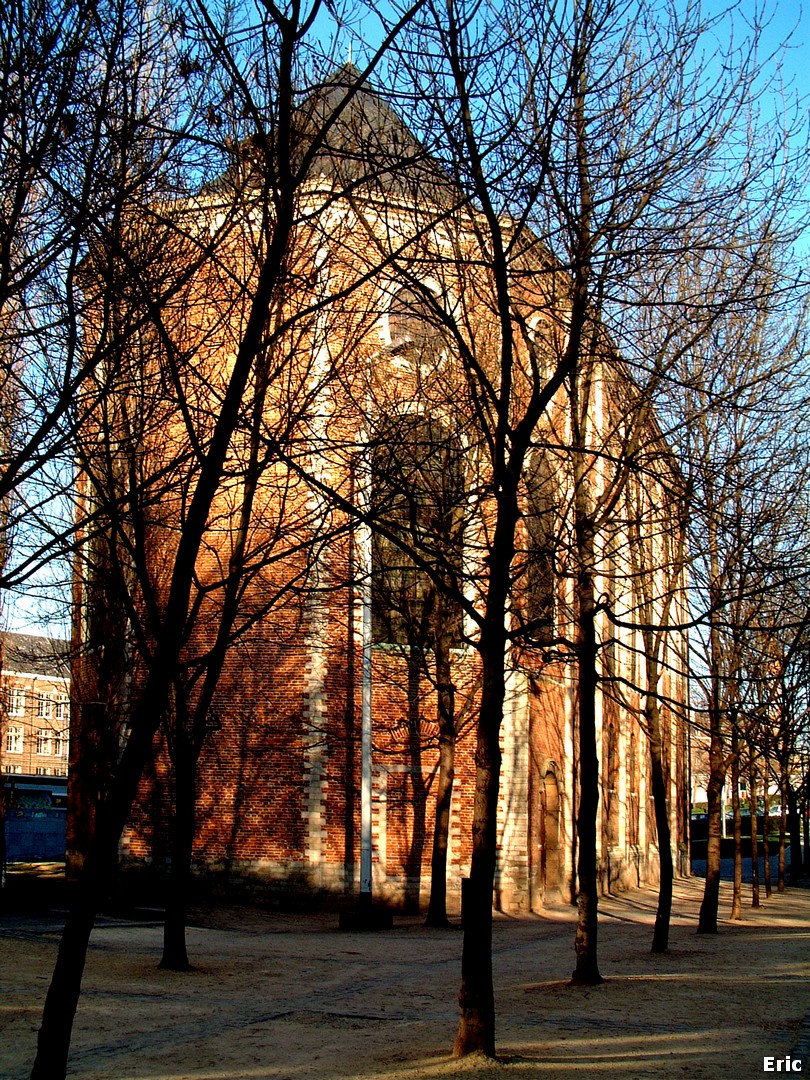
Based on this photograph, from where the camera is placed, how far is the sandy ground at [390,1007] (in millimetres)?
8094

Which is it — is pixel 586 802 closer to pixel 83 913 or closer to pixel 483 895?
pixel 483 895

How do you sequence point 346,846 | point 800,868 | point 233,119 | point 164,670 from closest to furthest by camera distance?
point 164,670
point 233,119
point 346,846
point 800,868

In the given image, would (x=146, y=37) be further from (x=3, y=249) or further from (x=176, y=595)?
(x=176, y=595)

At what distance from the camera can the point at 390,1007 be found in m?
11.3

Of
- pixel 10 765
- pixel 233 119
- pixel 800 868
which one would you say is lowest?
pixel 800 868

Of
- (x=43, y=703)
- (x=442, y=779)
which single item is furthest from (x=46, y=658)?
(x=43, y=703)

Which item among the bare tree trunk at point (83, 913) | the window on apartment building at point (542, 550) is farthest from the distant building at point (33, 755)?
the bare tree trunk at point (83, 913)

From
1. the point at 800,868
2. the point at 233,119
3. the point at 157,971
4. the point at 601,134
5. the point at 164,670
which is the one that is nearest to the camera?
the point at 164,670

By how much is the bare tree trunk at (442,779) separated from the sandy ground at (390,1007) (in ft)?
6.97

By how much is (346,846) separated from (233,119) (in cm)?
1730

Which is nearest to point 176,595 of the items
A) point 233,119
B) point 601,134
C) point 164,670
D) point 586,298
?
point 164,670

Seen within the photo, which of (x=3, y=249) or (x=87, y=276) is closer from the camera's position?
(x=3, y=249)

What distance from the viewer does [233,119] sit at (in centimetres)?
800

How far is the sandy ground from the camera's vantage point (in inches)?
319
